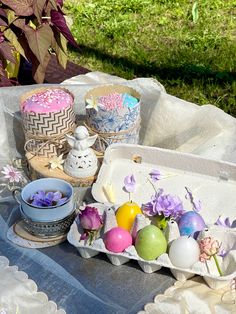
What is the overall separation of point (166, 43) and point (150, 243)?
1.85 m

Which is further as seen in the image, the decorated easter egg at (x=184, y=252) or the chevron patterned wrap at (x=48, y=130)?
the chevron patterned wrap at (x=48, y=130)

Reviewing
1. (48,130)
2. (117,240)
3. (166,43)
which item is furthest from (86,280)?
(166,43)

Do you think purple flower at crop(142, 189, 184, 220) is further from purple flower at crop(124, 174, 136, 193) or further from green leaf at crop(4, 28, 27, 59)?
green leaf at crop(4, 28, 27, 59)

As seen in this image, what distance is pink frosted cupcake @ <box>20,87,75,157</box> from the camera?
59.6 inches

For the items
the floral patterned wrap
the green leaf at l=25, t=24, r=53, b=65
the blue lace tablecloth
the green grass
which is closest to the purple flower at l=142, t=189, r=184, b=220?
the blue lace tablecloth

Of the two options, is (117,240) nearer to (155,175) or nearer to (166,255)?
(166,255)

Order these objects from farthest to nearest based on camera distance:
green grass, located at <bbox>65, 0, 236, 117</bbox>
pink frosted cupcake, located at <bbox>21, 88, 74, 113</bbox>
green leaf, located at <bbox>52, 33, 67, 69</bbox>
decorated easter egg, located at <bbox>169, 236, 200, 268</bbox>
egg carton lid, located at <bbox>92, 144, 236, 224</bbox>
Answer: green grass, located at <bbox>65, 0, 236, 117</bbox>, green leaf, located at <bbox>52, 33, 67, 69</bbox>, pink frosted cupcake, located at <bbox>21, 88, 74, 113</bbox>, egg carton lid, located at <bbox>92, 144, 236, 224</bbox>, decorated easter egg, located at <bbox>169, 236, 200, 268</bbox>

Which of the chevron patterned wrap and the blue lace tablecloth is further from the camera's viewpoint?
the chevron patterned wrap

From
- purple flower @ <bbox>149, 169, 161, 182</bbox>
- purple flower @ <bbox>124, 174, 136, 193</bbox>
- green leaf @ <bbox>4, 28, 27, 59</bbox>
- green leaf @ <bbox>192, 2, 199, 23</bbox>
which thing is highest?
green leaf @ <bbox>4, 28, 27, 59</bbox>

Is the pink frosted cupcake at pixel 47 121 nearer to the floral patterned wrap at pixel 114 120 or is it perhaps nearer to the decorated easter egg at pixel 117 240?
the floral patterned wrap at pixel 114 120

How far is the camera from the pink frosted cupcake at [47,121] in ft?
4.97

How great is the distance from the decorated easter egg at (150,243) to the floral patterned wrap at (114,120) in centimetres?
37

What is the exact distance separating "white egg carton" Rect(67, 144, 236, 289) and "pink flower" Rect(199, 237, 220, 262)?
0.04 meters

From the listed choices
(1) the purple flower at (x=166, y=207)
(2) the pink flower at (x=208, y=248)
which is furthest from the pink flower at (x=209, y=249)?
(1) the purple flower at (x=166, y=207)
